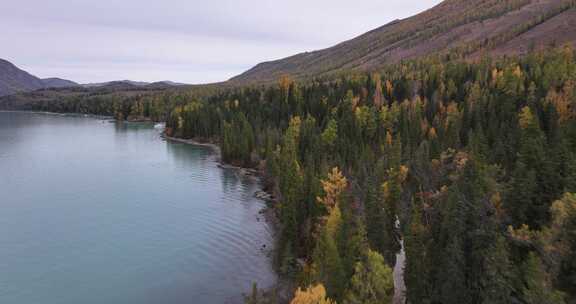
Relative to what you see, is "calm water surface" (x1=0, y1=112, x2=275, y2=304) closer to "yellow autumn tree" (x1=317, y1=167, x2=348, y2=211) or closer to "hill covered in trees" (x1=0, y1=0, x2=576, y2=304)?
"hill covered in trees" (x1=0, y1=0, x2=576, y2=304)

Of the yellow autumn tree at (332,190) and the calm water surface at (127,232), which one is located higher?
the yellow autumn tree at (332,190)

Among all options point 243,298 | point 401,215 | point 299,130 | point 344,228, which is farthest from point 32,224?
point 299,130

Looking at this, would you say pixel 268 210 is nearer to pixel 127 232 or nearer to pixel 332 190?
pixel 332 190

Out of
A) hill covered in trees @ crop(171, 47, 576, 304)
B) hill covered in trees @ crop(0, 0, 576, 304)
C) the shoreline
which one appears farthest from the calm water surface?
hill covered in trees @ crop(171, 47, 576, 304)

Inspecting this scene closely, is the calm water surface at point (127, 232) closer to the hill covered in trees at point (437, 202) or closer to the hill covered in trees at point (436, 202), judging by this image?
the hill covered in trees at point (436, 202)

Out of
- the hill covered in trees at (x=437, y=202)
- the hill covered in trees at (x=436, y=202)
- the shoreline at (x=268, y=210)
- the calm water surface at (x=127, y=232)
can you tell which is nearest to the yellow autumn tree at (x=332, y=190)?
the hill covered in trees at (x=437, y=202)

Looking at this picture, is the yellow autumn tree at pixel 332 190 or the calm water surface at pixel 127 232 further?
the yellow autumn tree at pixel 332 190

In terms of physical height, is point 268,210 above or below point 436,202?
below

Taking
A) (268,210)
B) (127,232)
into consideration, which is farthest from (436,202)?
(127,232)

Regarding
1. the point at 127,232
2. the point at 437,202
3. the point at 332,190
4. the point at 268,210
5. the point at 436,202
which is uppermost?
the point at 332,190
